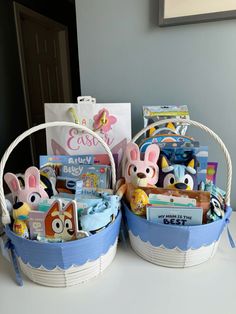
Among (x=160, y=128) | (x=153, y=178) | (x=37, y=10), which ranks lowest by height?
(x=153, y=178)

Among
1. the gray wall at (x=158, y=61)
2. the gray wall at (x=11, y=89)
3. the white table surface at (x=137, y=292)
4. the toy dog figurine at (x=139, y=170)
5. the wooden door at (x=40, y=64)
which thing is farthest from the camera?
the wooden door at (x=40, y=64)

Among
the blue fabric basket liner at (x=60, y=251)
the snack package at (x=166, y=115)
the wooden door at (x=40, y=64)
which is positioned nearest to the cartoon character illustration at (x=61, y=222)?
the blue fabric basket liner at (x=60, y=251)

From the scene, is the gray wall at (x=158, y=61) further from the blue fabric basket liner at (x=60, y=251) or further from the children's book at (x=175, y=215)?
the blue fabric basket liner at (x=60, y=251)

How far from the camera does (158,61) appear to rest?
79cm

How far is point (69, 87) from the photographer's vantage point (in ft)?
8.32

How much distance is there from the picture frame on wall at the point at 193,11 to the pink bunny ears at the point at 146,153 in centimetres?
41

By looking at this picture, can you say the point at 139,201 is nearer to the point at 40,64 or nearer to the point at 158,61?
the point at 158,61

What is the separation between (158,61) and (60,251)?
651 mm

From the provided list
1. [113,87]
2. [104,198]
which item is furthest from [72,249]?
[113,87]

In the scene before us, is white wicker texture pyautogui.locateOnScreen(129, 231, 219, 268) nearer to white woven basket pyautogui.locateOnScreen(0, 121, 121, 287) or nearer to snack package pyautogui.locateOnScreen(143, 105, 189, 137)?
white woven basket pyautogui.locateOnScreen(0, 121, 121, 287)

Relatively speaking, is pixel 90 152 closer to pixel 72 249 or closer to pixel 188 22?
pixel 72 249

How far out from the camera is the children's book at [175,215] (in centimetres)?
53

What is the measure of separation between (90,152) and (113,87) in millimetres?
267

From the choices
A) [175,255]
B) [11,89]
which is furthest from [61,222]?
[11,89]
